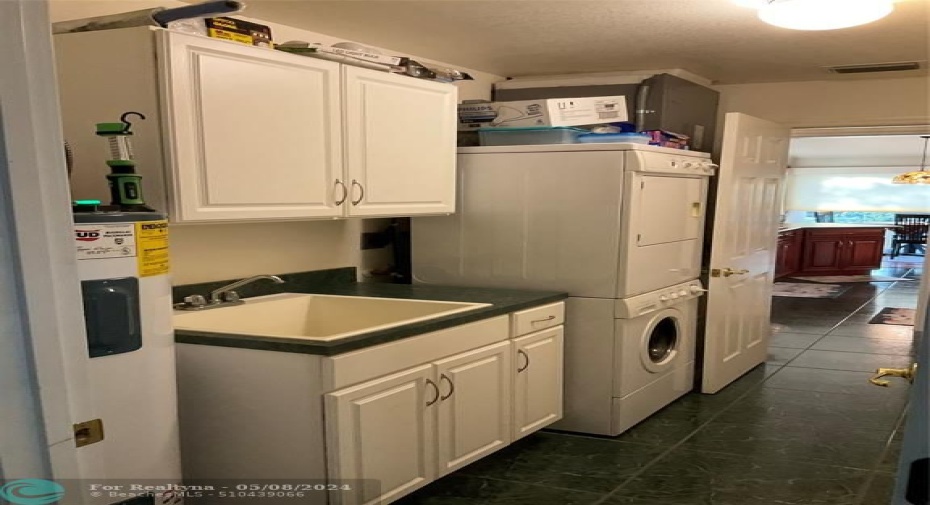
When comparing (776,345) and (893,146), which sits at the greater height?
(893,146)

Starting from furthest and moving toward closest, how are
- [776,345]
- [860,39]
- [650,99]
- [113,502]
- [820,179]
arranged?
[820,179] < [776,345] < [650,99] < [860,39] < [113,502]

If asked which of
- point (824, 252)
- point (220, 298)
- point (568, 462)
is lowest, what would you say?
point (568, 462)

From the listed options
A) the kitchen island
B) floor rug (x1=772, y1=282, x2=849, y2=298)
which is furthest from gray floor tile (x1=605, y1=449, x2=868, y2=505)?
the kitchen island

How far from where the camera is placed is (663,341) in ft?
12.0

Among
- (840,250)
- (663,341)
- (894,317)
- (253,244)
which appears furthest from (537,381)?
(840,250)

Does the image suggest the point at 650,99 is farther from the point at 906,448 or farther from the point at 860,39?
the point at 906,448

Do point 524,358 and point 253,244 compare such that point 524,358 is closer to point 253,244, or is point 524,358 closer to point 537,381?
point 537,381

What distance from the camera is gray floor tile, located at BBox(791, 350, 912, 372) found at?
448 centimetres

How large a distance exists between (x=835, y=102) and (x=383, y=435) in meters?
3.64

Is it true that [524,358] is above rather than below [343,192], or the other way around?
below

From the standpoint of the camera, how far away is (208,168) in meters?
2.12

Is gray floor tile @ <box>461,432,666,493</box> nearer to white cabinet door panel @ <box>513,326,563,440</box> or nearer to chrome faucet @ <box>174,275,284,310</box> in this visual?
white cabinet door panel @ <box>513,326,563,440</box>

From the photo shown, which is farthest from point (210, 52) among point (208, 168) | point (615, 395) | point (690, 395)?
point (690, 395)

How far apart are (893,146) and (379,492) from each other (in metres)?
10.3
